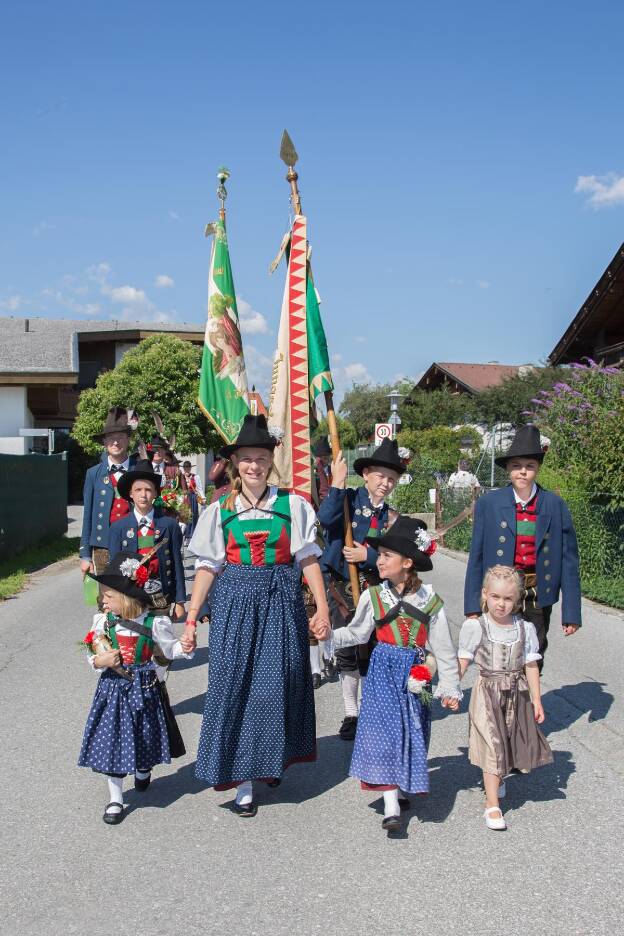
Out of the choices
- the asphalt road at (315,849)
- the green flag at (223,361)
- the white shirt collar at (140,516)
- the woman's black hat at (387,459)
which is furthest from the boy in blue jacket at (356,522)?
the green flag at (223,361)

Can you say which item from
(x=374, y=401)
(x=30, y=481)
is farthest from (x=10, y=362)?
(x=374, y=401)

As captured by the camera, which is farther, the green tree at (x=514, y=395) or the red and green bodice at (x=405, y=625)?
the green tree at (x=514, y=395)

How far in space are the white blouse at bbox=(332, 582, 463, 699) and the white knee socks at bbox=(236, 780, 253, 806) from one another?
83 centimetres

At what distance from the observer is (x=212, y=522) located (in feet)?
15.7

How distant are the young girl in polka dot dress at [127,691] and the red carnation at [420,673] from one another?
1.19m

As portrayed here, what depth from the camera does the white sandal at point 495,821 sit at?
4.36 metres

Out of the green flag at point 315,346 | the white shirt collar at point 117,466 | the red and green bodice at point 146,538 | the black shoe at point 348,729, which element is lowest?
the black shoe at point 348,729

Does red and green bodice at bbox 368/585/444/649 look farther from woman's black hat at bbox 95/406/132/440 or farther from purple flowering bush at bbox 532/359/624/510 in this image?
purple flowering bush at bbox 532/359/624/510

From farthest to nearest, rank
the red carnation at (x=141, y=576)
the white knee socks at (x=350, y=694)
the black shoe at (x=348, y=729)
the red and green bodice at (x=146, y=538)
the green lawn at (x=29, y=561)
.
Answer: the green lawn at (x=29, y=561), the red and green bodice at (x=146, y=538), the white knee socks at (x=350, y=694), the black shoe at (x=348, y=729), the red carnation at (x=141, y=576)

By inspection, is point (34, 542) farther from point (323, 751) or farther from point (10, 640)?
point (323, 751)

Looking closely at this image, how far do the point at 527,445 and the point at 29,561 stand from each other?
12.8 m

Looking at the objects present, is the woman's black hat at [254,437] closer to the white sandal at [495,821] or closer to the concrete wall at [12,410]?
the white sandal at [495,821]

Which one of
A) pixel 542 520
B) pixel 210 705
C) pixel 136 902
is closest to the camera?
pixel 136 902

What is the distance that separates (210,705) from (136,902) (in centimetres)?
117
